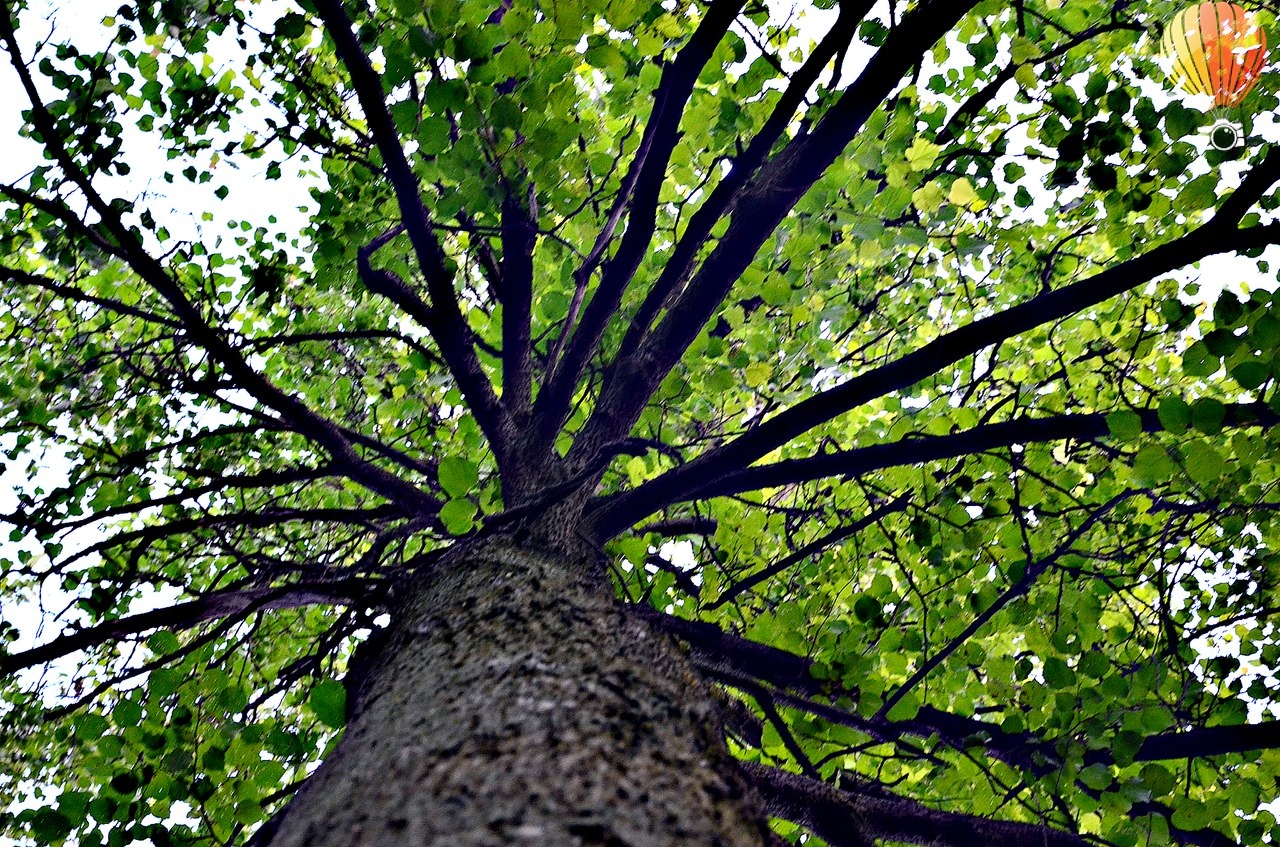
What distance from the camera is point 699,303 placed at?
2.95 meters

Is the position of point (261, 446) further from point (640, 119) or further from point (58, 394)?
point (640, 119)

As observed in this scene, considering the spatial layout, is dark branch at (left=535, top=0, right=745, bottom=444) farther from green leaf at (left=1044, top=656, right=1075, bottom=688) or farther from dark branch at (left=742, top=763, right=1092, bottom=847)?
green leaf at (left=1044, top=656, right=1075, bottom=688)

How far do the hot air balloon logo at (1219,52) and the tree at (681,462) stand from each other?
0.10m

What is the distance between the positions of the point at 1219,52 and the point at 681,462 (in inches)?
107

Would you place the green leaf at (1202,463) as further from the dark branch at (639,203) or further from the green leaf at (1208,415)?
the dark branch at (639,203)

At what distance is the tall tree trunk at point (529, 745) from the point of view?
2.86 ft

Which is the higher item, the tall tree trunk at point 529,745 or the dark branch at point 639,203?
the dark branch at point 639,203

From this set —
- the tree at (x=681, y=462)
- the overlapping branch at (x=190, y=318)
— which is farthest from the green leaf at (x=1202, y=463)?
the overlapping branch at (x=190, y=318)

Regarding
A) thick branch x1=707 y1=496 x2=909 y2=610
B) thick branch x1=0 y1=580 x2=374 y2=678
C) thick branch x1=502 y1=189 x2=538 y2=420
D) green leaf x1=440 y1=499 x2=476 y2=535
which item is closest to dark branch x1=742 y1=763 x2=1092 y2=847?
thick branch x1=707 y1=496 x2=909 y2=610

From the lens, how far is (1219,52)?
291 cm

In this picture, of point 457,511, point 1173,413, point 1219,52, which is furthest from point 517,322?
point 1219,52

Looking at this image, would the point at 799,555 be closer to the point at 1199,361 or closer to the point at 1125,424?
the point at 1125,424

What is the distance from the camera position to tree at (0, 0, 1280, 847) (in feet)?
5.02

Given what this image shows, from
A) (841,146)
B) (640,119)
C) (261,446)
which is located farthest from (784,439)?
(261,446)
